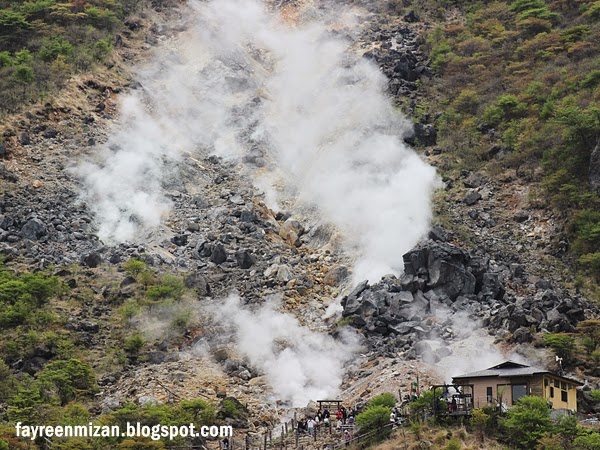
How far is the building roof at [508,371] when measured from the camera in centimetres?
4212

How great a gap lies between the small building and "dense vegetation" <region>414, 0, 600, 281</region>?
46.5ft

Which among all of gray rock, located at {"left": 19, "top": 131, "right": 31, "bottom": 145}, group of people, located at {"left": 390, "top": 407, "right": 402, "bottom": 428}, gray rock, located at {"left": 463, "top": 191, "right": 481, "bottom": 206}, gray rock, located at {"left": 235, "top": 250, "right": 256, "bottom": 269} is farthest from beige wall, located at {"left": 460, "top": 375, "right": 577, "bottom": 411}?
gray rock, located at {"left": 19, "top": 131, "right": 31, "bottom": 145}

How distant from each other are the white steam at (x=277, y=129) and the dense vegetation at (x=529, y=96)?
4645 mm

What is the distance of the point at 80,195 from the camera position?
206 feet

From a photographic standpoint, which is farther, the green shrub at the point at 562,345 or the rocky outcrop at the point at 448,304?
the rocky outcrop at the point at 448,304

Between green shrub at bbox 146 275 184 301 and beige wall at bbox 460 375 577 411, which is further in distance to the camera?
green shrub at bbox 146 275 184 301

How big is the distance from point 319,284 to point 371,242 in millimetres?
4255

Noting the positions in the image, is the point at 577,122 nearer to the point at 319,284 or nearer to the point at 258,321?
the point at 319,284

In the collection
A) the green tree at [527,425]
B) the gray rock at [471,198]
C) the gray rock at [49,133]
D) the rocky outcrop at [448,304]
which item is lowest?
the green tree at [527,425]

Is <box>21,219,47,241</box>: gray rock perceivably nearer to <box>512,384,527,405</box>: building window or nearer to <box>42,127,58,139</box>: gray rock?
<box>42,127,58,139</box>: gray rock

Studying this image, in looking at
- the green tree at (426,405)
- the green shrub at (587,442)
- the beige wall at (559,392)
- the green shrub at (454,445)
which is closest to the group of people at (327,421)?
the green tree at (426,405)

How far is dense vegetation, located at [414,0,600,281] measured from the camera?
61.6 metres

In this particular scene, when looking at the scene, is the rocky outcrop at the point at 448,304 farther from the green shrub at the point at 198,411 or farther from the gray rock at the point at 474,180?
the gray rock at the point at 474,180

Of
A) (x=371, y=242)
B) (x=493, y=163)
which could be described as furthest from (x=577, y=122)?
(x=371, y=242)
